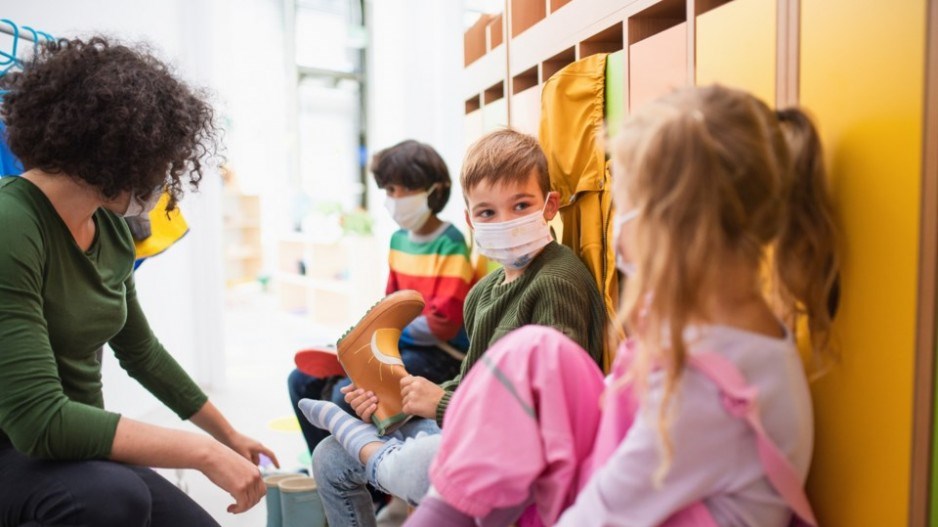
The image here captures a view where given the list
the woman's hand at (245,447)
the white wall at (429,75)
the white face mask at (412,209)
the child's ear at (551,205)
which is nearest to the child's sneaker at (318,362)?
the woman's hand at (245,447)

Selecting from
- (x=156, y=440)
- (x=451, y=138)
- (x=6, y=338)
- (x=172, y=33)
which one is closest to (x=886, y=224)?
(x=156, y=440)

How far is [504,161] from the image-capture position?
1365 millimetres

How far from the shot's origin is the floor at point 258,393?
6.81 ft

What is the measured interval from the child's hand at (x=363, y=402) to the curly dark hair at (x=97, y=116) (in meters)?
0.56

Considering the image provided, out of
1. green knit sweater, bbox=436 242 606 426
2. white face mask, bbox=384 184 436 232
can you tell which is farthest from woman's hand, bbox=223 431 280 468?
white face mask, bbox=384 184 436 232

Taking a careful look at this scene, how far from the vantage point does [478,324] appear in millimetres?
1382

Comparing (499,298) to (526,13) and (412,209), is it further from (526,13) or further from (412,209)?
(526,13)

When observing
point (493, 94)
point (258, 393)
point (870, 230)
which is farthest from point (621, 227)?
point (258, 393)

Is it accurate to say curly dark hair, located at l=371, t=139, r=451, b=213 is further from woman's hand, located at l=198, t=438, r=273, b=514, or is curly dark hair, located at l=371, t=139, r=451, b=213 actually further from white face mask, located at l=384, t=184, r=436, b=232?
woman's hand, located at l=198, t=438, r=273, b=514

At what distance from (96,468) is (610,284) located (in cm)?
96

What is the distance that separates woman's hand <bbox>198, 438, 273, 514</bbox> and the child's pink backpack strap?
756mm

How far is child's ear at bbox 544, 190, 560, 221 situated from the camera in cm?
141

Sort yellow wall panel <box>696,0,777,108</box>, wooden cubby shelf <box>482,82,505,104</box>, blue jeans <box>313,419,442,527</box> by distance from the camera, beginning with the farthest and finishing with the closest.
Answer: wooden cubby shelf <box>482,82,505,104</box> → blue jeans <box>313,419,442,527</box> → yellow wall panel <box>696,0,777,108</box>

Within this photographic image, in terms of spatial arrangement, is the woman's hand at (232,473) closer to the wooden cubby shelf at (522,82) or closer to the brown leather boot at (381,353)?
the brown leather boot at (381,353)
